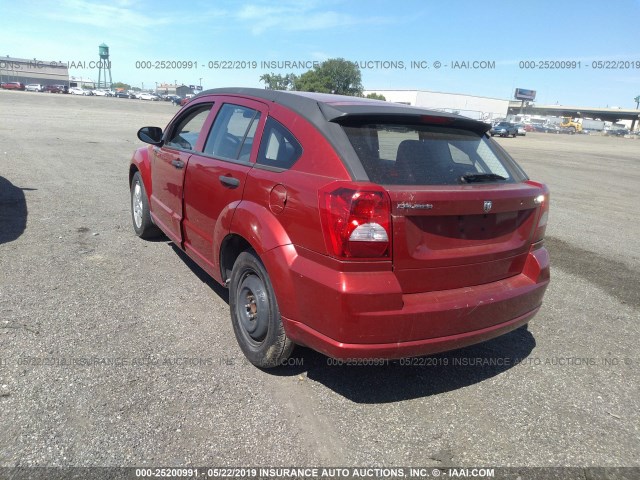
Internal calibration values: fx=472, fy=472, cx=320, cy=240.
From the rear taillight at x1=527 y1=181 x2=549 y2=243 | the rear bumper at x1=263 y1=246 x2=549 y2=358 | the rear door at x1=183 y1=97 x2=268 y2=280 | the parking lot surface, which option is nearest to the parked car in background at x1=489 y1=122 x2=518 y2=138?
the parking lot surface

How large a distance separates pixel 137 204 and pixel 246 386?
11.6ft

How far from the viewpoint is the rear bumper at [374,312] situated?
2.42 m

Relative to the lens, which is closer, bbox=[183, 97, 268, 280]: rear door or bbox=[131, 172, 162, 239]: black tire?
bbox=[183, 97, 268, 280]: rear door

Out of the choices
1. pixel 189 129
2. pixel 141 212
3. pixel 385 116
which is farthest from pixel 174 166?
pixel 385 116

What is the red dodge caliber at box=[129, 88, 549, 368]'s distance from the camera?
7.99ft

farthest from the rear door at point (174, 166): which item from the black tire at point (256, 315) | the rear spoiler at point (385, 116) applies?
the rear spoiler at point (385, 116)

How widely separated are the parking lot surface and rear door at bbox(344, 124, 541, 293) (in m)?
0.81

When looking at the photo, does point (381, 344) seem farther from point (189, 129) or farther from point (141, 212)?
point (141, 212)

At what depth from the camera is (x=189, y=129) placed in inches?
175

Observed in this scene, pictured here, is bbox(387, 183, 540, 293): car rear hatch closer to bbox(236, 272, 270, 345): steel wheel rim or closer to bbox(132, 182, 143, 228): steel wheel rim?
bbox(236, 272, 270, 345): steel wheel rim

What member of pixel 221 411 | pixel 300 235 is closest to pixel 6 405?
pixel 221 411

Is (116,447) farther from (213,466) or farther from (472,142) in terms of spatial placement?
(472,142)

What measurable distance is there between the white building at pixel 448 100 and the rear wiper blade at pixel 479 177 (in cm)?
8351

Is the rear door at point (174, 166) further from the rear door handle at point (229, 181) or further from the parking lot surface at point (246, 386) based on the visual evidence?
the rear door handle at point (229, 181)
